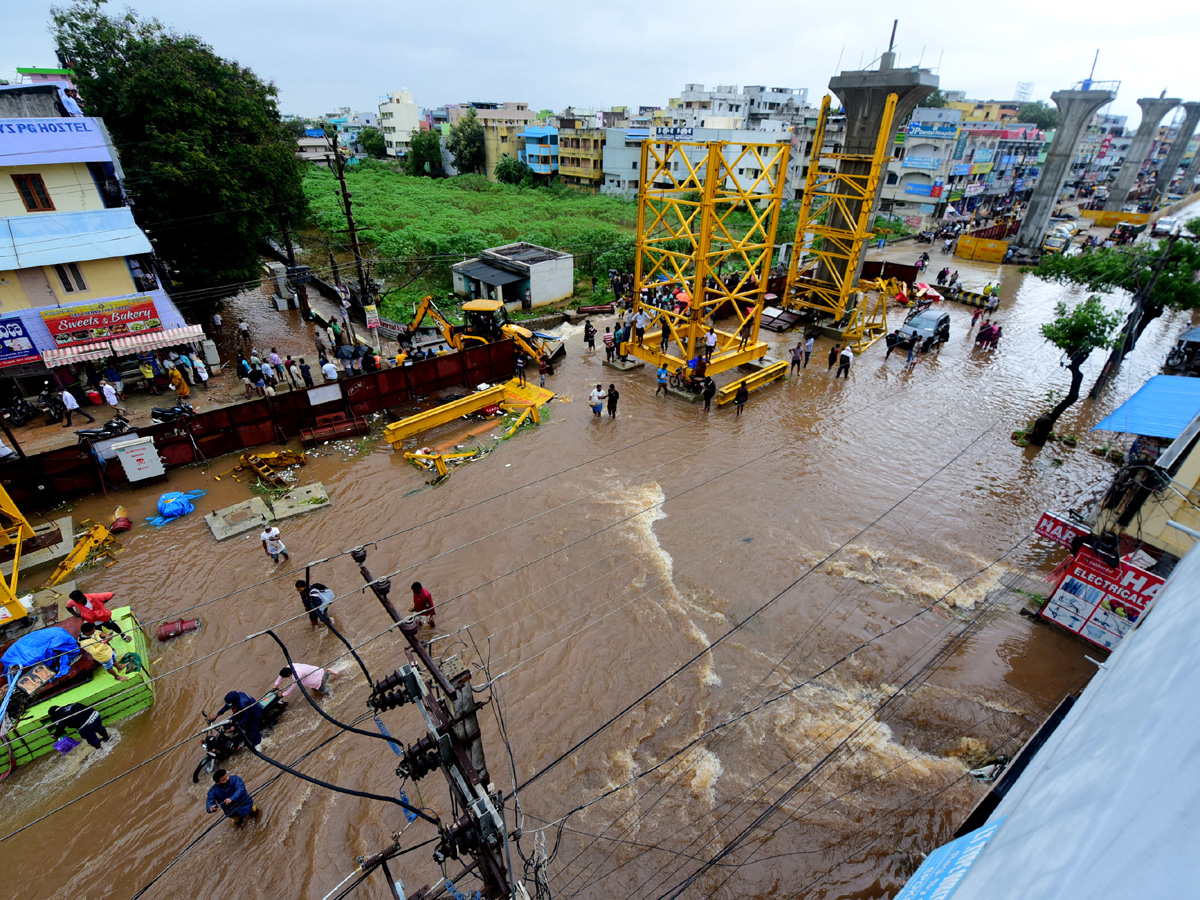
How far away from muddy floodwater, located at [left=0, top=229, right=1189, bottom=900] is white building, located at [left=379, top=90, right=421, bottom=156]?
9899 centimetres

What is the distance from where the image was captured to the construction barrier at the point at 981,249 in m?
39.1

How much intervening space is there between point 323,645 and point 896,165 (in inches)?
2228

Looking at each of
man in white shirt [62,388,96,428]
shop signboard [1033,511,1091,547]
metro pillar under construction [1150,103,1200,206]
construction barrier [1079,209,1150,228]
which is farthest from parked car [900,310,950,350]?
metro pillar under construction [1150,103,1200,206]

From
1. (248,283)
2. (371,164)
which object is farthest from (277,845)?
(371,164)

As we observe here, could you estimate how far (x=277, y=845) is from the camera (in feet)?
23.7

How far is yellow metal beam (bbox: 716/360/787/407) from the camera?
1814 cm

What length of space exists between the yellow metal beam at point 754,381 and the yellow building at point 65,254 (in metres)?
17.5

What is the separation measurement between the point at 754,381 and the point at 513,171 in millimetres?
56450

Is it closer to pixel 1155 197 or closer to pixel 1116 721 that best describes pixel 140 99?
pixel 1116 721

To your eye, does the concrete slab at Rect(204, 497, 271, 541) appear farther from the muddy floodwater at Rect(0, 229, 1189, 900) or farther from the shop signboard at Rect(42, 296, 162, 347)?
the shop signboard at Rect(42, 296, 162, 347)

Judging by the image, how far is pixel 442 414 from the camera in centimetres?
1656

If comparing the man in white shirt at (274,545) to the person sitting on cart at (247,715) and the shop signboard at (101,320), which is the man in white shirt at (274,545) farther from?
the shop signboard at (101,320)

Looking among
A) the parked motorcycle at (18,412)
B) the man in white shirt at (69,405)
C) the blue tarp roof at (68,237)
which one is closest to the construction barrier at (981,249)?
the blue tarp roof at (68,237)

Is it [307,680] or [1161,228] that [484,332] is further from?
[1161,228]
